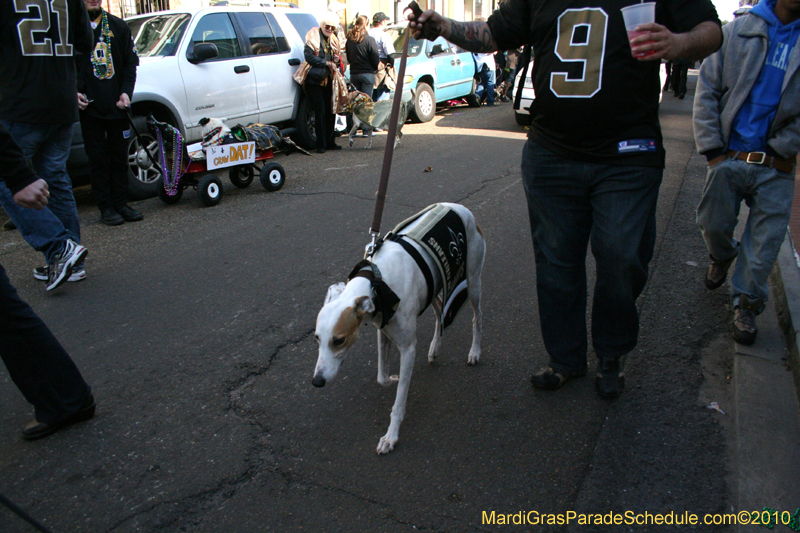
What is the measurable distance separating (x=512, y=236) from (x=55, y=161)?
12.8 feet

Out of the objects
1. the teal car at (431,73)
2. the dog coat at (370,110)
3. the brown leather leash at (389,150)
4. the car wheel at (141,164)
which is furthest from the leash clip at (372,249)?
the teal car at (431,73)

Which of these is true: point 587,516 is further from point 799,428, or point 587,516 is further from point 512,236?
point 512,236

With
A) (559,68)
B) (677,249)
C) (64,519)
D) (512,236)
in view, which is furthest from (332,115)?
(64,519)

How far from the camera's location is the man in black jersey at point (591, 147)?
2457 mm

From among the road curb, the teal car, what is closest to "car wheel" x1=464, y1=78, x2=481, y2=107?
the teal car

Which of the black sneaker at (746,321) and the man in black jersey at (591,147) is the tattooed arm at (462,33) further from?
the black sneaker at (746,321)

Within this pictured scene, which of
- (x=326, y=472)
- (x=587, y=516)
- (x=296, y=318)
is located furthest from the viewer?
(x=296, y=318)

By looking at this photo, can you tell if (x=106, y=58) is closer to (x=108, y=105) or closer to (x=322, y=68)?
(x=108, y=105)

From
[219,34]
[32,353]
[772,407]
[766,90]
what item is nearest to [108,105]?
[219,34]

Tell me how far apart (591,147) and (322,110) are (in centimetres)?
754

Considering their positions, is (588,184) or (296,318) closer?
(588,184)

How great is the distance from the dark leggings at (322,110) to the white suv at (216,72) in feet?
0.69

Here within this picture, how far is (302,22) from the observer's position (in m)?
9.98

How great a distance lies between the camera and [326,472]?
254 cm
